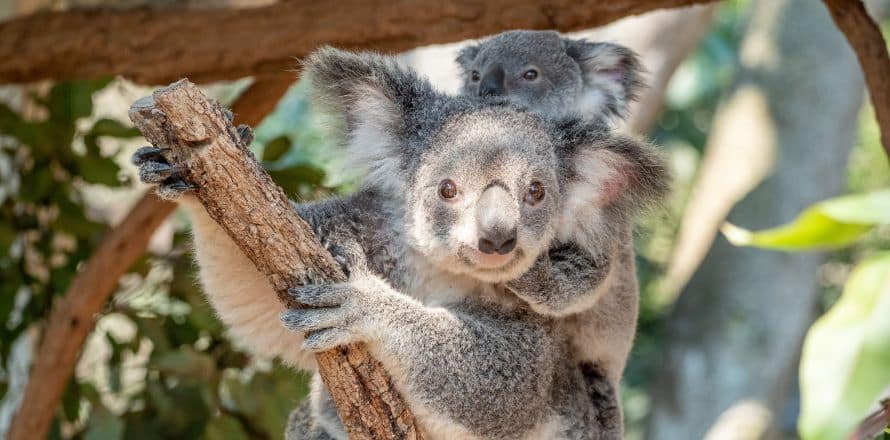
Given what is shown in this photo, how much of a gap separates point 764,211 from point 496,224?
6.30m

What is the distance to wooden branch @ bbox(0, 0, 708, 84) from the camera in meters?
3.64

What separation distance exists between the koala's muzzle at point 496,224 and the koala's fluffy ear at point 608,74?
139cm

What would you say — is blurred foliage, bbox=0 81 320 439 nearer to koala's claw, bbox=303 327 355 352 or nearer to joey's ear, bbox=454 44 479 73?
joey's ear, bbox=454 44 479 73

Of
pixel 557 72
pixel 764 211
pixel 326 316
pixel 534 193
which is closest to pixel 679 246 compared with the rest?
pixel 764 211

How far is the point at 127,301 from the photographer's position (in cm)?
469

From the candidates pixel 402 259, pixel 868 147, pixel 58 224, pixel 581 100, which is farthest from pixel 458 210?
pixel 868 147

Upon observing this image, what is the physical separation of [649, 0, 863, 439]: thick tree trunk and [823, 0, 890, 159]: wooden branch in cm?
461

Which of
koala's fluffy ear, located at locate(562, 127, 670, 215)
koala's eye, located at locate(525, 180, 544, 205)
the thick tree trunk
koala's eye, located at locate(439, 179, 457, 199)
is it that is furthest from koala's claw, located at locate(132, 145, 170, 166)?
the thick tree trunk

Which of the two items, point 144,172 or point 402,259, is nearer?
point 144,172

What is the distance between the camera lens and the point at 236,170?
191 cm

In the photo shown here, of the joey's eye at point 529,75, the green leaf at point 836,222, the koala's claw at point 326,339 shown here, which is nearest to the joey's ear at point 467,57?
the joey's eye at point 529,75

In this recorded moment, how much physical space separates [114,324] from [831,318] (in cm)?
784

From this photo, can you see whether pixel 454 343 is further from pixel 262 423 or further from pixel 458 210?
pixel 262 423

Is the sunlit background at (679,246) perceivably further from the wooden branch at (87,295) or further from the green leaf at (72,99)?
the wooden branch at (87,295)
